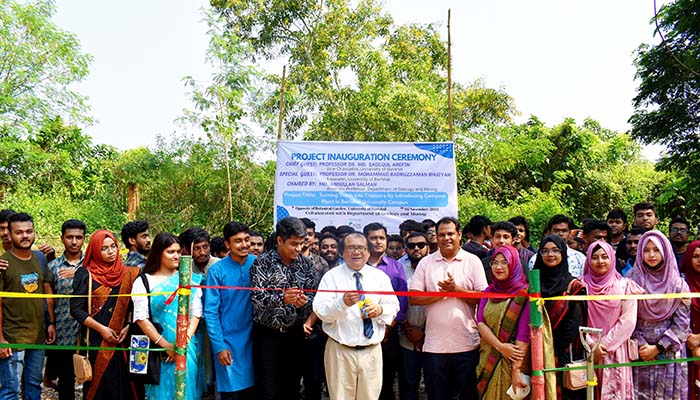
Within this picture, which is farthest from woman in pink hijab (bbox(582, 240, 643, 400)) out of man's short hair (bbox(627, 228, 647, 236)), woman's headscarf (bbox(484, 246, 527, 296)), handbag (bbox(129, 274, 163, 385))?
handbag (bbox(129, 274, 163, 385))

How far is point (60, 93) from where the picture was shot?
19047mm

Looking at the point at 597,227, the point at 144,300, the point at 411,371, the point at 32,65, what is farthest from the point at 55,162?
the point at 597,227

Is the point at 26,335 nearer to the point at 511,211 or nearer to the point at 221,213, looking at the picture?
the point at 221,213

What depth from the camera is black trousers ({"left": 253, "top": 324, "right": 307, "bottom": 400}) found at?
4.53 m

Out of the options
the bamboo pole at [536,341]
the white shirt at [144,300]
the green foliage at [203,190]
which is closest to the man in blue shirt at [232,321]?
the white shirt at [144,300]

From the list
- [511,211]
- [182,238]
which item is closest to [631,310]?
[182,238]

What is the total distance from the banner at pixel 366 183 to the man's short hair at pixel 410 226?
0.29 metres

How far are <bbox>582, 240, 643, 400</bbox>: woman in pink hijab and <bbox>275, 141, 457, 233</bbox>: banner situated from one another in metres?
3.29

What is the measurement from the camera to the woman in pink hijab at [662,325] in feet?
14.1

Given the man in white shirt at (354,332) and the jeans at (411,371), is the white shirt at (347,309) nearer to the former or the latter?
the man in white shirt at (354,332)

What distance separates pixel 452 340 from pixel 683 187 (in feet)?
31.6

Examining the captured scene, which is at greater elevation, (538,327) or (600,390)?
(538,327)

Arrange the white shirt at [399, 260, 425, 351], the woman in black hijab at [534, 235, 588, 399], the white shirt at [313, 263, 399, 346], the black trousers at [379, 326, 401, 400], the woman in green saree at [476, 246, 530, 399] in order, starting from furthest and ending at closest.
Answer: the black trousers at [379, 326, 401, 400], the white shirt at [399, 260, 425, 351], the white shirt at [313, 263, 399, 346], the woman in black hijab at [534, 235, 588, 399], the woman in green saree at [476, 246, 530, 399]

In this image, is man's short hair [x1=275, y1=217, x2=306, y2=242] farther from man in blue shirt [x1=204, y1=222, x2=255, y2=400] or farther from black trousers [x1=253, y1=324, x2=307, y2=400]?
black trousers [x1=253, y1=324, x2=307, y2=400]
